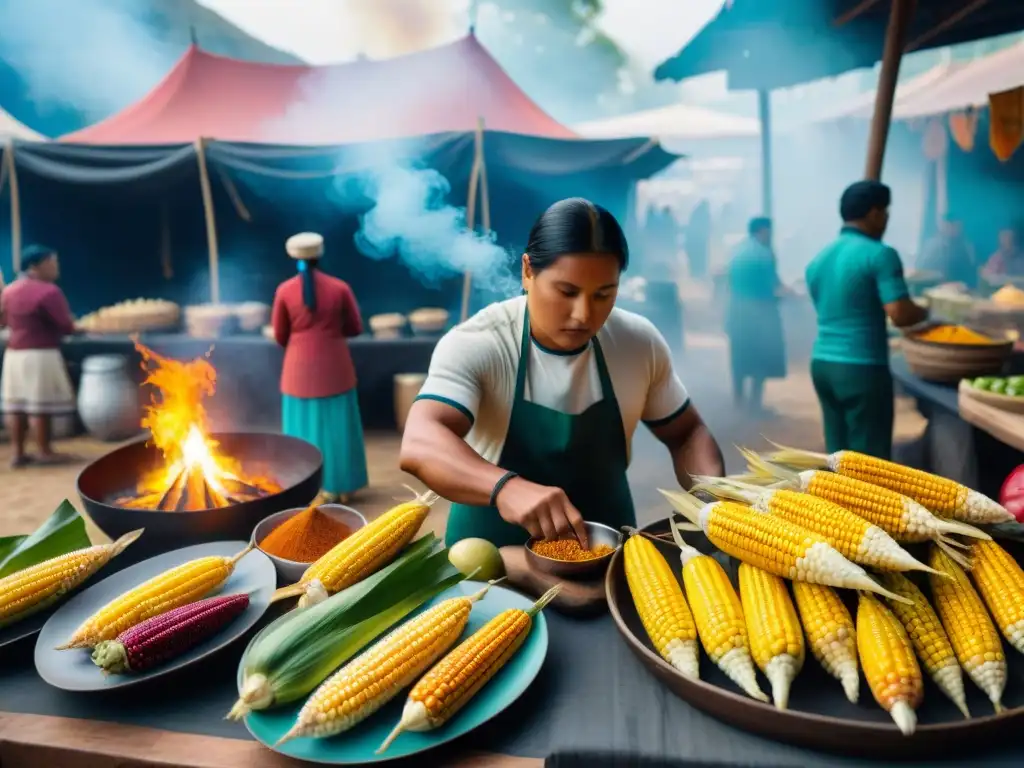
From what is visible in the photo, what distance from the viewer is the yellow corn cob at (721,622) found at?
1.28m

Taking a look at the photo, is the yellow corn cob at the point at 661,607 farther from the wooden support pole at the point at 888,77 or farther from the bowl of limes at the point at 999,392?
the wooden support pole at the point at 888,77

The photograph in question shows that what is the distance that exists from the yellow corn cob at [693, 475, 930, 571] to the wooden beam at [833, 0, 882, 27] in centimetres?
543

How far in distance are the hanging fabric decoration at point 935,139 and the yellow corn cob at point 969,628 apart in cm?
1589

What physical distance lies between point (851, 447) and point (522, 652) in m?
4.14

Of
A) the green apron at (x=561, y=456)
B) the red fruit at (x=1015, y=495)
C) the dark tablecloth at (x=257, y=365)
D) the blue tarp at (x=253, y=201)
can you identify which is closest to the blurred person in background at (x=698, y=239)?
the blue tarp at (x=253, y=201)

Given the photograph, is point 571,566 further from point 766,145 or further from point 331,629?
point 766,145

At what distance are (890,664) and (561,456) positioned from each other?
1.30 meters

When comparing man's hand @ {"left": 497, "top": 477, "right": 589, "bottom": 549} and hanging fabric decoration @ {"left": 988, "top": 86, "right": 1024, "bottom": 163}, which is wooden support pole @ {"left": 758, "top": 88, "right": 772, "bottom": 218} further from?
man's hand @ {"left": 497, "top": 477, "right": 589, "bottom": 549}

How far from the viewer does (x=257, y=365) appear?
8.26 metres

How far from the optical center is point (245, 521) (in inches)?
83.0

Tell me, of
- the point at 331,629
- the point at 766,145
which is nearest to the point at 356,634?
the point at 331,629

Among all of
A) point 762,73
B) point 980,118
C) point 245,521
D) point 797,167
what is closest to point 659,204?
point 797,167

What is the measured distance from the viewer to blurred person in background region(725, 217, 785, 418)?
7715 mm

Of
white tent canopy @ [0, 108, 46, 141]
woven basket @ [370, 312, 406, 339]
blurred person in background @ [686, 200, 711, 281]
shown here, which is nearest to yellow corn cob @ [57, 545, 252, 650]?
woven basket @ [370, 312, 406, 339]
